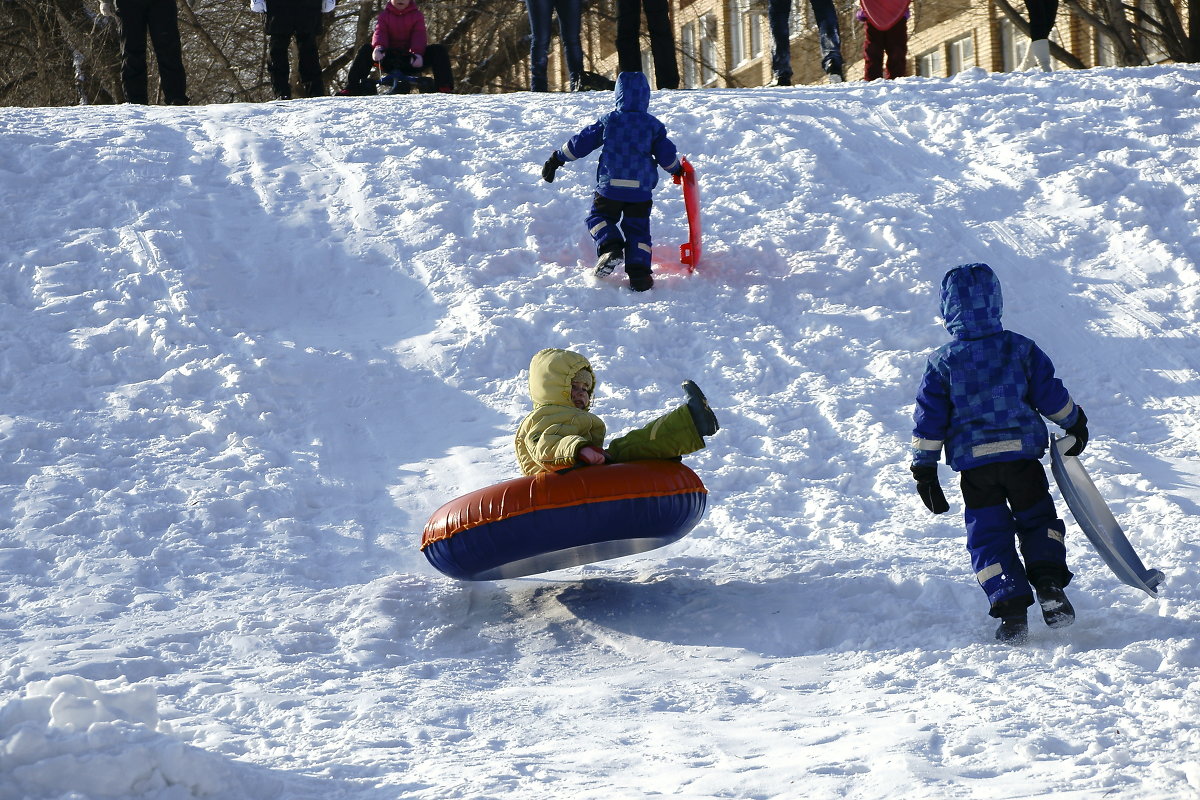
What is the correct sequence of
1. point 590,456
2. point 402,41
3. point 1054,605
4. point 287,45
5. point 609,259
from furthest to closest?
1. point 402,41
2. point 287,45
3. point 609,259
4. point 590,456
5. point 1054,605

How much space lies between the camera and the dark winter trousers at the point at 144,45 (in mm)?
11414

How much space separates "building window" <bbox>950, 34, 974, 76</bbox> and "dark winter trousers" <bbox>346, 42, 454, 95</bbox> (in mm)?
17052

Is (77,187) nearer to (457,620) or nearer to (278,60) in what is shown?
(278,60)

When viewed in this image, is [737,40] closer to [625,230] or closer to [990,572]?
[625,230]

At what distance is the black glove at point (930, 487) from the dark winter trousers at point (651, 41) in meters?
7.56

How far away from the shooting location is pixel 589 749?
387 centimetres

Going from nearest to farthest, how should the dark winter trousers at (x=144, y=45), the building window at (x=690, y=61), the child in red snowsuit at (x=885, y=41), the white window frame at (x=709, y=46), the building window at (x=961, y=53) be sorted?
the dark winter trousers at (x=144, y=45)
the child in red snowsuit at (x=885, y=41)
the building window at (x=961, y=53)
the building window at (x=690, y=61)
the white window frame at (x=709, y=46)

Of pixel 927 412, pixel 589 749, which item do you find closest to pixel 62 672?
pixel 589 749

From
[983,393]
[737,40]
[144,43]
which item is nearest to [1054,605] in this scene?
[983,393]

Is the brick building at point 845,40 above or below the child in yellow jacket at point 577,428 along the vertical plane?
above

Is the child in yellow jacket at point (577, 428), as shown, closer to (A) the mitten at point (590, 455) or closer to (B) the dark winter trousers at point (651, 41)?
(A) the mitten at point (590, 455)

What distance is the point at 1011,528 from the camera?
4707 mm

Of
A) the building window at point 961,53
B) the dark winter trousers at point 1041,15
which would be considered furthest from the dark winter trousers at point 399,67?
the building window at point 961,53

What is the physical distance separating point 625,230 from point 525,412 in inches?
72.5
